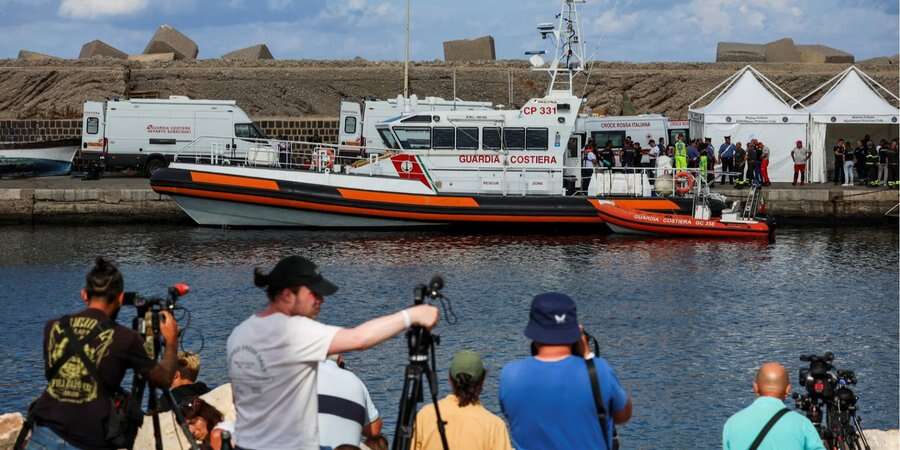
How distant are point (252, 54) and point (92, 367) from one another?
53.9m

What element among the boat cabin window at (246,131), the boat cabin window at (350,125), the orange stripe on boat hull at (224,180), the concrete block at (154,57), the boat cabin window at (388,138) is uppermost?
the concrete block at (154,57)

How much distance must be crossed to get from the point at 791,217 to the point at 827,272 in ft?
23.1

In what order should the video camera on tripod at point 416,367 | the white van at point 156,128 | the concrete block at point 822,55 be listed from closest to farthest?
the video camera on tripod at point 416,367
the white van at point 156,128
the concrete block at point 822,55

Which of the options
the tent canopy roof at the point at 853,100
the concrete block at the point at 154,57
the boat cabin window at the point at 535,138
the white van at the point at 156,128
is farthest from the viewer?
the concrete block at the point at 154,57

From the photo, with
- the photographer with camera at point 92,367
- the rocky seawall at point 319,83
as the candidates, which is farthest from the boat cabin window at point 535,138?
the photographer with camera at point 92,367

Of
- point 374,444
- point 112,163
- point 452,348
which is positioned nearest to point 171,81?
point 112,163

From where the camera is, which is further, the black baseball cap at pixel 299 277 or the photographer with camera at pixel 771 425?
the photographer with camera at pixel 771 425

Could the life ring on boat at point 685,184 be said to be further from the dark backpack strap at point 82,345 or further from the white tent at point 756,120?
the dark backpack strap at point 82,345

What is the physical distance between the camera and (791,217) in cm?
2877

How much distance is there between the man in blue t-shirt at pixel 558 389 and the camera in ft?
15.7

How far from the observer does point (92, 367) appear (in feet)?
16.4

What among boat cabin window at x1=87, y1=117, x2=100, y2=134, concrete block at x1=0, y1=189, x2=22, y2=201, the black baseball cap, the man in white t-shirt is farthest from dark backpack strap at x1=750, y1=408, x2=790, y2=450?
boat cabin window at x1=87, y1=117, x2=100, y2=134

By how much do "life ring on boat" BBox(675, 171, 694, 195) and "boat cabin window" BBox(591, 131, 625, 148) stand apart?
5.15 m

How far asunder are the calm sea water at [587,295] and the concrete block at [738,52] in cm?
3125
